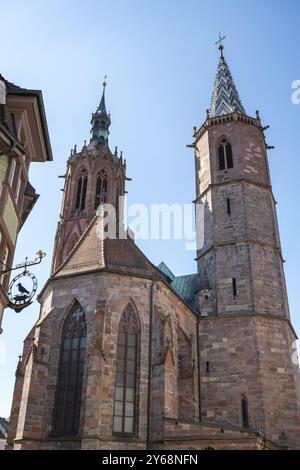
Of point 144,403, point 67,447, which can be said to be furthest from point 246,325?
point 67,447

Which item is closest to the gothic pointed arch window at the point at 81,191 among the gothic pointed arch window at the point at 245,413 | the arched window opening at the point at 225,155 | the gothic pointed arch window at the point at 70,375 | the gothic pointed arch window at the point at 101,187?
the gothic pointed arch window at the point at 101,187

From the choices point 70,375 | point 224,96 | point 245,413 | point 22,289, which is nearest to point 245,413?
point 245,413

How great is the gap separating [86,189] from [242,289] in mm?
16793

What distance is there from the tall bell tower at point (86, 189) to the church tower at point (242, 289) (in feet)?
30.3

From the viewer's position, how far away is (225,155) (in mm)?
26734

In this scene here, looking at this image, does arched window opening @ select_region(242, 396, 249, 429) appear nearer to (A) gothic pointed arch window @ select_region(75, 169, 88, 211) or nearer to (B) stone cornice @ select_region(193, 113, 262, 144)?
(B) stone cornice @ select_region(193, 113, 262, 144)

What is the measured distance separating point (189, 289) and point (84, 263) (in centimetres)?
757

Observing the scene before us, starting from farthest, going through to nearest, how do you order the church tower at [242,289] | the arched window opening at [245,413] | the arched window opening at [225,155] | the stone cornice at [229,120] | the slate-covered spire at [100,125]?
the slate-covered spire at [100,125]
the stone cornice at [229,120]
the arched window opening at [225,155]
the church tower at [242,289]
the arched window opening at [245,413]

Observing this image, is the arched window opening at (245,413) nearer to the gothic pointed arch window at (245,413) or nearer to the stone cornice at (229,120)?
the gothic pointed arch window at (245,413)

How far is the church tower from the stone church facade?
0.05 m

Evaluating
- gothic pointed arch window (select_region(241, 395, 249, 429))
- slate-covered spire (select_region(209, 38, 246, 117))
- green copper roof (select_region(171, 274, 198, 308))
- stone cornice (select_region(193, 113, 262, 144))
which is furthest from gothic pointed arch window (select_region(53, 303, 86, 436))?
slate-covered spire (select_region(209, 38, 246, 117))

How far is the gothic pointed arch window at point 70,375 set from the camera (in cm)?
1591

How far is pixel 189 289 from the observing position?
24938mm
